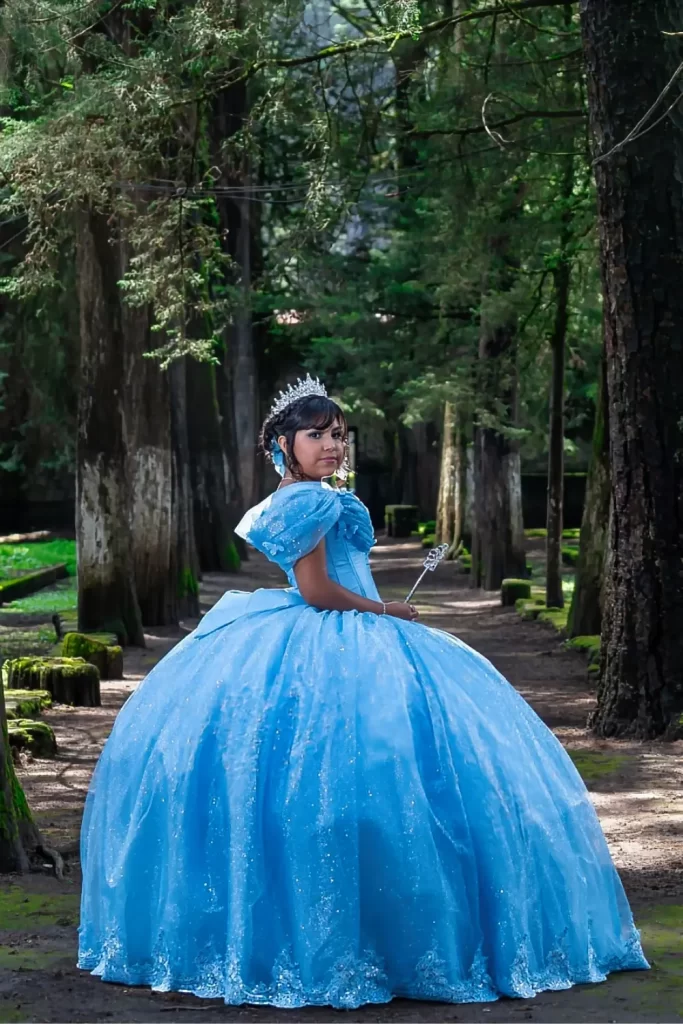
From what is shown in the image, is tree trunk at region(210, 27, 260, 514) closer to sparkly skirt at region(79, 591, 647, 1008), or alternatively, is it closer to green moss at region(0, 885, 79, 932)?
green moss at region(0, 885, 79, 932)

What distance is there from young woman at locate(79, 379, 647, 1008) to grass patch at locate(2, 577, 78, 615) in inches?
569

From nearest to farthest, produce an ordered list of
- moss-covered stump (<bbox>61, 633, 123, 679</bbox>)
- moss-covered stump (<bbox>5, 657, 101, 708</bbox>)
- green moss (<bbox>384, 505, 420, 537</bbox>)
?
moss-covered stump (<bbox>5, 657, 101, 708</bbox>) < moss-covered stump (<bbox>61, 633, 123, 679</bbox>) < green moss (<bbox>384, 505, 420, 537</bbox>)

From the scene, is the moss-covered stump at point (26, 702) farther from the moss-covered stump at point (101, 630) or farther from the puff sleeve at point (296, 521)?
the puff sleeve at point (296, 521)

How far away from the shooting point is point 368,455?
172 ft

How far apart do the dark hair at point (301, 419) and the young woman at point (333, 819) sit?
0.03 metres

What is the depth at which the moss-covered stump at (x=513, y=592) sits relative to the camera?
22.0 meters

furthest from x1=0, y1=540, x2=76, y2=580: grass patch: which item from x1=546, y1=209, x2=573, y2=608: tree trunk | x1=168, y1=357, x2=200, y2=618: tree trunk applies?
x1=546, y1=209, x2=573, y2=608: tree trunk

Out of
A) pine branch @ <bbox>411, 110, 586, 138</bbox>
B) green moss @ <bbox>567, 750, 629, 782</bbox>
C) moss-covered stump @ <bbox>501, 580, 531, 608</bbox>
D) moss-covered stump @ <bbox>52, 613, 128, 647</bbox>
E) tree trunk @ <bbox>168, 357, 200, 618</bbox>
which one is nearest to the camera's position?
green moss @ <bbox>567, 750, 629, 782</bbox>

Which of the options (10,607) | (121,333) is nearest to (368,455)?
(10,607)

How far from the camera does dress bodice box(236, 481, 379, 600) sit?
518 centimetres

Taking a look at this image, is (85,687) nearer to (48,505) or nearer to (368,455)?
(48,505)

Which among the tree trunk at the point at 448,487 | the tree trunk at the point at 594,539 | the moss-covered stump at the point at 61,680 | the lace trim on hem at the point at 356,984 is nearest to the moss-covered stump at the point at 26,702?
the moss-covered stump at the point at 61,680

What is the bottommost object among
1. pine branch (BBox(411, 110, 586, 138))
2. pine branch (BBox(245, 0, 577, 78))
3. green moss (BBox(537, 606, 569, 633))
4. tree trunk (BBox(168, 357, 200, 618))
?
green moss (BBox(537, 606, 569, 633))

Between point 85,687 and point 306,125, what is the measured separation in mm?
6040
